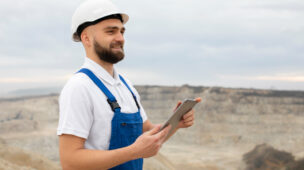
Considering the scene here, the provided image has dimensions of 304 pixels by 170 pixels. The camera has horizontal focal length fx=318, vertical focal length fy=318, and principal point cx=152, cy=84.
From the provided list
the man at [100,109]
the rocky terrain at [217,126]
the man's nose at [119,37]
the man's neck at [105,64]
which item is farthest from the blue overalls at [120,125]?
the rocky terrain at [217,126]

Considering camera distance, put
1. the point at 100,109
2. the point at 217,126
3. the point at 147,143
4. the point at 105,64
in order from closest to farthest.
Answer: the point at 147,143, the point at 100,109, the point at 105,64, the point at 217,126

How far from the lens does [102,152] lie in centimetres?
192

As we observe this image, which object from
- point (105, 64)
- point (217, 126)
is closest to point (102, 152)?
point (105, 64)

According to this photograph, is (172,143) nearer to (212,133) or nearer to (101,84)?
(212,133)

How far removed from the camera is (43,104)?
45062 mm

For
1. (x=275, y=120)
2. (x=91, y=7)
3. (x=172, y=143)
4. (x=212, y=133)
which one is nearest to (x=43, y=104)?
(x=172, y=143)

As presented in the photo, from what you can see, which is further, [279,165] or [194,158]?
[194,158]

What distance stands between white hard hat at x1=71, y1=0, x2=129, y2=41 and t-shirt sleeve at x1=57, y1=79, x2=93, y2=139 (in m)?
0.45

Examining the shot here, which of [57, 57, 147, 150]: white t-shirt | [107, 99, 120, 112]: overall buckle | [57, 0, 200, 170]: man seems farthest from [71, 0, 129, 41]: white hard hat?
[107, 99, 120, 112]: overall buckle

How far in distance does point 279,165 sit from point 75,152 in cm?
2360

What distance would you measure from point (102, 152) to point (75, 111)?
30 centimetres

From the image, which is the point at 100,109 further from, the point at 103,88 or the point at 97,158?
the point at 97,158

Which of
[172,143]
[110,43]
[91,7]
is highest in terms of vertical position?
[91,7]

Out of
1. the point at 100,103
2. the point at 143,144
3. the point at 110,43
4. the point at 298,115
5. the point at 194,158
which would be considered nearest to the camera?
the point at 143,144
